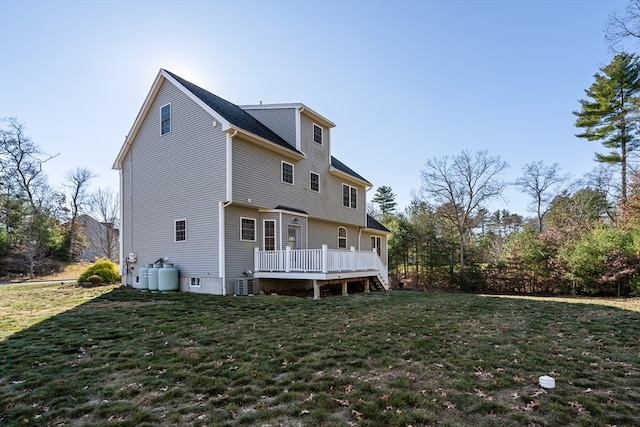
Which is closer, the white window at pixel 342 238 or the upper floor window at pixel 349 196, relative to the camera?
the upper floor window at pixel 349 196

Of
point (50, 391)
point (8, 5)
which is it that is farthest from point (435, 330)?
point (8, 5)

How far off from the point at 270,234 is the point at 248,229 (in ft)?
3.21

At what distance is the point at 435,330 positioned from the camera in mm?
6465

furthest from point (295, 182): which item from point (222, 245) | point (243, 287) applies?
point (243, 287)

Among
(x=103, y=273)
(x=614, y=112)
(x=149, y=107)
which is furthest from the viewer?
(x=614, y=112)

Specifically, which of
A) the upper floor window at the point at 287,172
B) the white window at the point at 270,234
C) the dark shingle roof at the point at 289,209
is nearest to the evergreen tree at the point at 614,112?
the dark shingle roof at the point at 289,209

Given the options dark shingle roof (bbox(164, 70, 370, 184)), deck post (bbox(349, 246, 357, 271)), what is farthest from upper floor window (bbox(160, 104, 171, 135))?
deck post (bbox(349, 246, 357, 271))

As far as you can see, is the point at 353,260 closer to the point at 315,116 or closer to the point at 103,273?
the point at 315,116

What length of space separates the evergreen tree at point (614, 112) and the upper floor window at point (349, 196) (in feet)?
49.9

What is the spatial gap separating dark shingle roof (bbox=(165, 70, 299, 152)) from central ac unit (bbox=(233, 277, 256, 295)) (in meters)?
5.13

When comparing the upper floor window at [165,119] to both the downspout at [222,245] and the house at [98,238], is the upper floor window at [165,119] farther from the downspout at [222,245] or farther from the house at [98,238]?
the house at [98,238]

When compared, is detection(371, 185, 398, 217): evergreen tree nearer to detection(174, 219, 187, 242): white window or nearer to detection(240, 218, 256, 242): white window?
detection(240, 218, 256, 242): white window

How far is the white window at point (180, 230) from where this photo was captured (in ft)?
41.8

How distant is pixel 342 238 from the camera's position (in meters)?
18.7
